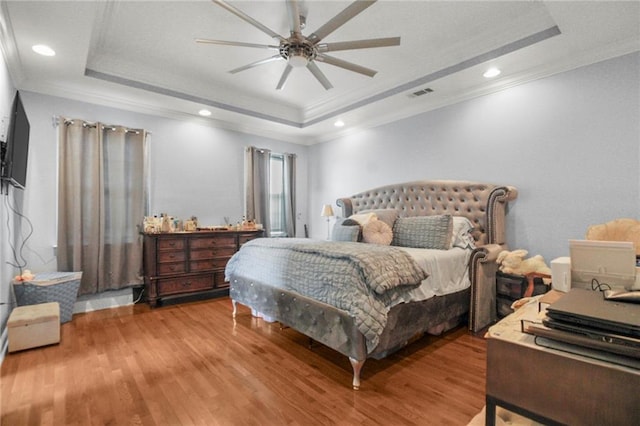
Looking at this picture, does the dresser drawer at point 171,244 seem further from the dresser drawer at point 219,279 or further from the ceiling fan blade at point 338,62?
the ceiling fan blade at point 338,62

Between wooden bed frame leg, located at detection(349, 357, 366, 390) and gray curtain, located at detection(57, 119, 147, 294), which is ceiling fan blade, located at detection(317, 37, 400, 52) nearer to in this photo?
wooden bed frame leg, located at detection(349, 357, 366, 390)

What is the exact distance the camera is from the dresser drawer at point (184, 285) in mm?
3834

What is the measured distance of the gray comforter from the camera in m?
1.99

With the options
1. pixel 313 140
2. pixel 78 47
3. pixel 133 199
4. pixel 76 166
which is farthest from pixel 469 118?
pixel 76 166

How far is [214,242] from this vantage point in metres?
4.23

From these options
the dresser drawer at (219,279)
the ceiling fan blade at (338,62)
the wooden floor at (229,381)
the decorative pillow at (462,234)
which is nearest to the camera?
the wooden floor at (229,381)

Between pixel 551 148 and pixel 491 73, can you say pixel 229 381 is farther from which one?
pixel 491 73

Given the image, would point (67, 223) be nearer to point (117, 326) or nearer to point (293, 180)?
point (117, 326)

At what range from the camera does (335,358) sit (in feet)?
8.00

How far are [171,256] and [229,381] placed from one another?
230cm

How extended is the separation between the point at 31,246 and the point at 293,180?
3768 millimetres

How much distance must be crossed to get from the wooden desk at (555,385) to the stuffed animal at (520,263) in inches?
83.9

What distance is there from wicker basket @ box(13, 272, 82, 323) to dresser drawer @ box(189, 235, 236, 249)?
126 centimetres

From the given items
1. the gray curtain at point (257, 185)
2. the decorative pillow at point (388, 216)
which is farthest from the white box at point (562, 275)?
the gray curtain at point (257, 185)
